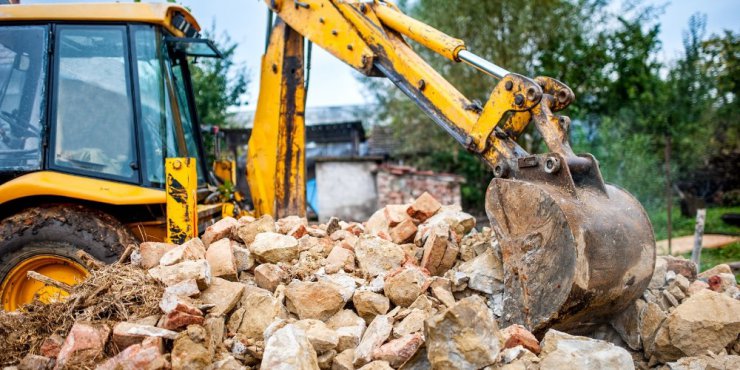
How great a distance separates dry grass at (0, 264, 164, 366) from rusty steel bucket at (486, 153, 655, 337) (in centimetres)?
192

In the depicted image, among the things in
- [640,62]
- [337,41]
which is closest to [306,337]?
[337,41]

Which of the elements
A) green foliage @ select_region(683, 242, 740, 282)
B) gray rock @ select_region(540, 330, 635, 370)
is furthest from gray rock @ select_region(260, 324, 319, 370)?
green foliage @ select_region(683, 242, 740, 282)

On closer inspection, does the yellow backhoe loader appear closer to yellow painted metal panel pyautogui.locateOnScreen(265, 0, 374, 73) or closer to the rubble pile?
yellow painted metal panel pyautogui.locateOnScreen(265, 0, 374, 73)

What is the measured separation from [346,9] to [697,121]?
13.5 meters

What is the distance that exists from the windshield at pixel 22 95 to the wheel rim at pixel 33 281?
0.67 meters

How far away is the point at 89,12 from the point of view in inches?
160

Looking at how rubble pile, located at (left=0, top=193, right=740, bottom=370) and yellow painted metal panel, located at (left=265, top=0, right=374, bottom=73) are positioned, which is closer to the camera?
rubble pile, located at (left=0, top=193, right=740, bottom=370)

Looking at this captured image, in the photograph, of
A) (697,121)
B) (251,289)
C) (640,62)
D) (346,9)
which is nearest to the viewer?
(251,289)

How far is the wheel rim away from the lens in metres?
3.58

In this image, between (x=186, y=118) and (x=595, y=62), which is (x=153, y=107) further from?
(x=595, y=62)

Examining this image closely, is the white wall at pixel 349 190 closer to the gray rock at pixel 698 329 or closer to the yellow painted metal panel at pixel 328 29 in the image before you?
the yellow painted metal panel at pixel 328 29

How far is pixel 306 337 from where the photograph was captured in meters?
2.57

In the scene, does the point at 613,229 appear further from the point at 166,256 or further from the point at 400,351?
the point at 166,256

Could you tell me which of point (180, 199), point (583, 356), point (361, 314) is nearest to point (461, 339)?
point (583, 356)
